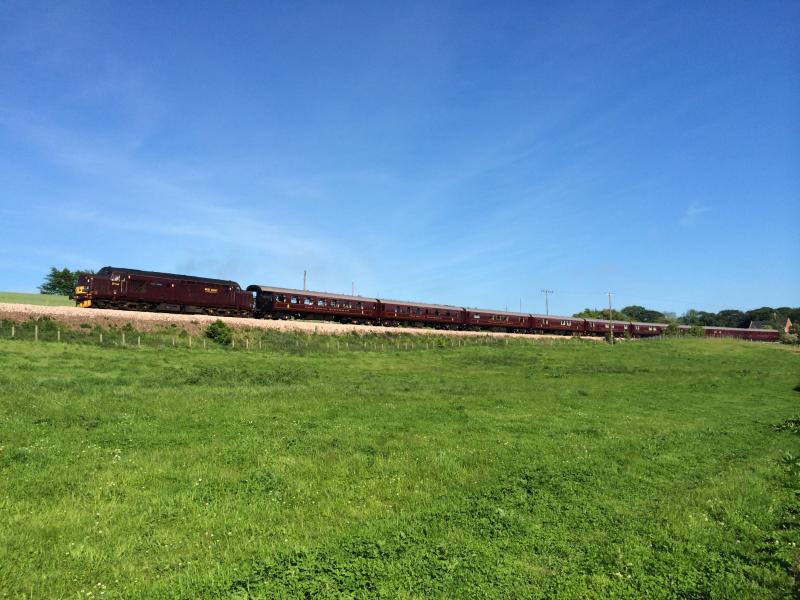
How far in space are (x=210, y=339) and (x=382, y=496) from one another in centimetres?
4315

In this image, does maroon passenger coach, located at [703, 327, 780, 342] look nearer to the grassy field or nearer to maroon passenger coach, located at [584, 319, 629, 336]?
maroon passenger coach, located at [584, 319, 629, 336]

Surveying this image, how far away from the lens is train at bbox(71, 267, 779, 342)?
50.1 metres

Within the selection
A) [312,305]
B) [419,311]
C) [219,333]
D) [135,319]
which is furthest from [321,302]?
[135,319]

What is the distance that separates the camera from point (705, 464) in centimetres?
1338

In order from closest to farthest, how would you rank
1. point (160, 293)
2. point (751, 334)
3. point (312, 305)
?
1. point (160, 293)
2. point (312, 305)
3. point (751, 334)

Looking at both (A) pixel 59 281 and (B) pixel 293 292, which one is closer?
(B) pixel 293 292

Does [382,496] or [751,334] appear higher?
[751,334]

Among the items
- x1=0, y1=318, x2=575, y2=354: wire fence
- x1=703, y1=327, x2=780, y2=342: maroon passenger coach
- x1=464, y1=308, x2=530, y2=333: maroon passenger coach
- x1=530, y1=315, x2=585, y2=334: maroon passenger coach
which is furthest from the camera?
x1=703, y1=327, x2=780, y2=342: maroon passenger coach

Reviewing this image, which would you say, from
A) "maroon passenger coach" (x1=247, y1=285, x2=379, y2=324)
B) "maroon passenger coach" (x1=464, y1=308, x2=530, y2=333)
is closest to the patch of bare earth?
"maroon passenger coach" (x1=247, y1=285, x2=379, y2=324)

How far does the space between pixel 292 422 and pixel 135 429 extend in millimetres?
4863

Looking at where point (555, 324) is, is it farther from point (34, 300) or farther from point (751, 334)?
point (34, 300)

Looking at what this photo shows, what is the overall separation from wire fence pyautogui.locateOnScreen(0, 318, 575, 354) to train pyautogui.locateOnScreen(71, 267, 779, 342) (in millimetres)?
6049

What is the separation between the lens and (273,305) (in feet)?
199

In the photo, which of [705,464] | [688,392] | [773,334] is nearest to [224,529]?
[705,464]
